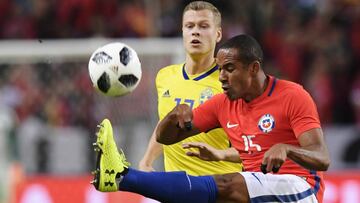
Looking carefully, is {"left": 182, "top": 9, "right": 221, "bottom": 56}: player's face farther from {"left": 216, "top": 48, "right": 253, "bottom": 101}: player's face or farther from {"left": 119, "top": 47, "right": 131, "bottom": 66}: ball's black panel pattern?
{"left": 216, "top": 48, "right": 253, "bottom": 101}: player's face

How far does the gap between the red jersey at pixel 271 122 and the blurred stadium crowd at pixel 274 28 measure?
287 inches

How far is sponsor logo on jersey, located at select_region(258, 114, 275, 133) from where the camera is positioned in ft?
24.1

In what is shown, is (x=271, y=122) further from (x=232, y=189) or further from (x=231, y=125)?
(x=232, y=189)

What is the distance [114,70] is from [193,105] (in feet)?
2.57

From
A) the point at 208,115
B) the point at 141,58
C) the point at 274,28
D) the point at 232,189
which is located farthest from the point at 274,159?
the point at 274,28

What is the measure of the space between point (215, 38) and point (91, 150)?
5350 mm

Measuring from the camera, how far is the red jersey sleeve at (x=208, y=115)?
305 inches

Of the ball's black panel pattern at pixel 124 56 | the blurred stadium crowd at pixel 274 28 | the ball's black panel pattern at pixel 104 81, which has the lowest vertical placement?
the ball's black panel pattern at pixel 104 81

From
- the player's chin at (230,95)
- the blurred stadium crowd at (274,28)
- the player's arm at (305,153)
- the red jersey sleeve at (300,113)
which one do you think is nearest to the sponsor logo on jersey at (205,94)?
the player's chin at (230,95)

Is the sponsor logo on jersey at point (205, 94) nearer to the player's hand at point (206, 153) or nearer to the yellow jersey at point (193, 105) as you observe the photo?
the yellow jersey at point (193, 105)

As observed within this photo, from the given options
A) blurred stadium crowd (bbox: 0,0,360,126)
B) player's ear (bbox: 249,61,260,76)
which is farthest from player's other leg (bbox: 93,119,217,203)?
blurred stadium crowd (bbox: 0,0,360,126)

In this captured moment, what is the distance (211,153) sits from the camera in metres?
7.41

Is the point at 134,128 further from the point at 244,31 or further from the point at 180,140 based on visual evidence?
the point at 180,140

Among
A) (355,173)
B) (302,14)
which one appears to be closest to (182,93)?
(355,173)
